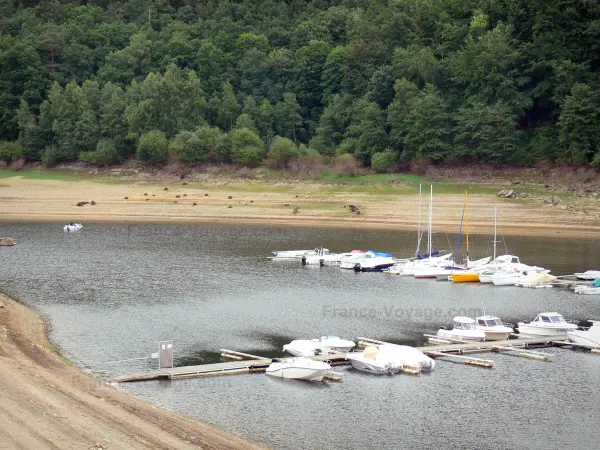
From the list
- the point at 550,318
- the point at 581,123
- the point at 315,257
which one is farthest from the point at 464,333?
the point at 581,123

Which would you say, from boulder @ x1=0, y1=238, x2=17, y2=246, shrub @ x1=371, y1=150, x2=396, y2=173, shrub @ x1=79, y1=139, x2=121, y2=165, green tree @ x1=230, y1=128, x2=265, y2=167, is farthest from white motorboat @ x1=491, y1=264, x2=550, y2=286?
shrub @ x1=79, y1=139, x2=121, y2=165

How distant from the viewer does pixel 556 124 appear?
3873 inches

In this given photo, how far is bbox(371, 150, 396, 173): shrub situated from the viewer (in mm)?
102438

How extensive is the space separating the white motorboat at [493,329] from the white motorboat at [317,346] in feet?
22.7

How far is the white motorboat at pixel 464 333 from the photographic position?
43094 millimetres

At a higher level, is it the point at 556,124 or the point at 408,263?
the point at 556,124

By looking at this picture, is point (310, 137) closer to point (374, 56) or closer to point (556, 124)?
point (374, 56)

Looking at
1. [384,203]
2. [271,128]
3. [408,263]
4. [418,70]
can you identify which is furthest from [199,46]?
[408,263]

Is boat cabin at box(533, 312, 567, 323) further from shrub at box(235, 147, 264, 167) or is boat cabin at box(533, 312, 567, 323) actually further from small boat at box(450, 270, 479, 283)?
shrub at box(235, 147, 264, 167)

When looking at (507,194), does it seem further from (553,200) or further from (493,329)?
(493,329)

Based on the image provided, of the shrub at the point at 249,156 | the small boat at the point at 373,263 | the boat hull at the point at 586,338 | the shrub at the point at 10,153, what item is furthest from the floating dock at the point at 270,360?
the shrub at the point at 10,153

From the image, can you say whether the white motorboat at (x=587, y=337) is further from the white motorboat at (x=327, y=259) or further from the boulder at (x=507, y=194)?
the boulder at (x=507, y=194)

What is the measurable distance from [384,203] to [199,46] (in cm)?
6116

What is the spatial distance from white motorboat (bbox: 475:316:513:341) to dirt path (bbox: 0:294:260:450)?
733 inches
